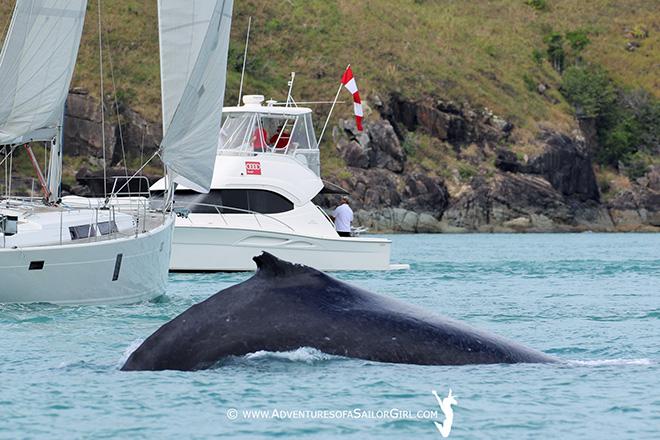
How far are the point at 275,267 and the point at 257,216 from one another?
78.3 ft

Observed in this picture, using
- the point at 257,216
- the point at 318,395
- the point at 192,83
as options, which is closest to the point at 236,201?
the point at 257,216

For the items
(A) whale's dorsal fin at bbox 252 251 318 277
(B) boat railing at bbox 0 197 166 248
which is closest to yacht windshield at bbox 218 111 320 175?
(B) boat railing at bbox 0 197 166 248

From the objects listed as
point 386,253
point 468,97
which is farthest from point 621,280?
point 468,97

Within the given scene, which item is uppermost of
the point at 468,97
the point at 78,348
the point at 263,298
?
the point at 468,97

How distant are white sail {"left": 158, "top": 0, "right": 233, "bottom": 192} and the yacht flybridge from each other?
260 inches

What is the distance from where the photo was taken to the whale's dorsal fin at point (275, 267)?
11.1 metres

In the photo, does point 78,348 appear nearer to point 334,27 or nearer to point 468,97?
point 468,97

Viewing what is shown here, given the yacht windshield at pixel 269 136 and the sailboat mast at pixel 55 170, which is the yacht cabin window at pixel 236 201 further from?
the sailboat mast at pixel 55 170

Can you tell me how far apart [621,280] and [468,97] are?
64.0m

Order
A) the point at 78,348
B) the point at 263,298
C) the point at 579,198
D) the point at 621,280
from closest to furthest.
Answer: the point at 263,298 → the point at 78,348 → the point at 621,280 → the point at 579,198

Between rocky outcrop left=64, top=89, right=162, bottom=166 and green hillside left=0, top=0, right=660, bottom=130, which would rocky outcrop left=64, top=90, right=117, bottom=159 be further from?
green hillside left=0, top=0, right=660, bottom=130

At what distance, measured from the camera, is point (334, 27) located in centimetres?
10256

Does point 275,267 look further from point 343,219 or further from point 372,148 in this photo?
point 372,148

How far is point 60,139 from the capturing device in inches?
1030
